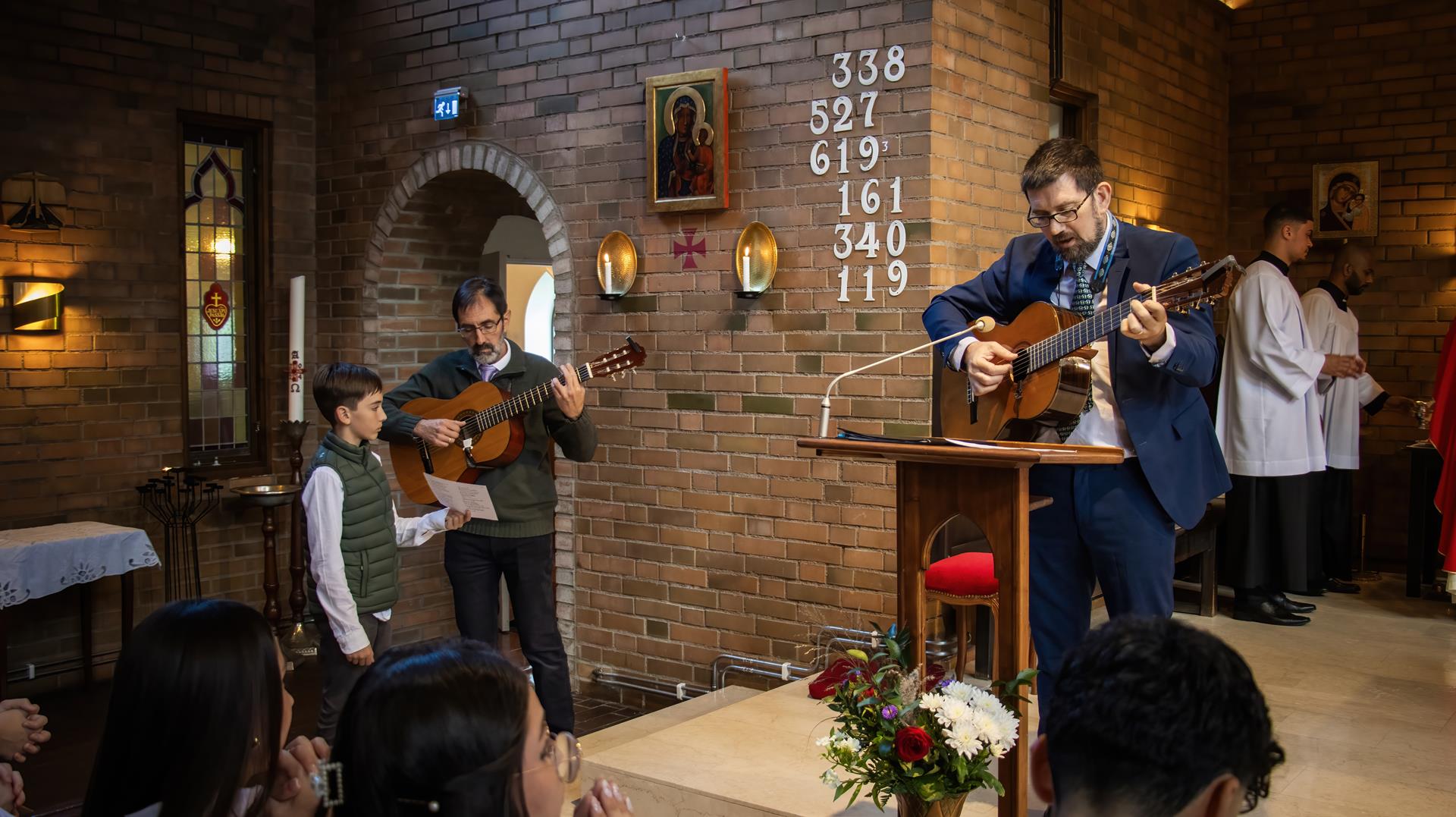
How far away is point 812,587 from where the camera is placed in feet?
17.0

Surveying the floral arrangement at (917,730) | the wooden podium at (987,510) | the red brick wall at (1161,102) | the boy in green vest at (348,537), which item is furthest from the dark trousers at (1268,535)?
→ the boy in green vest at (348,537)

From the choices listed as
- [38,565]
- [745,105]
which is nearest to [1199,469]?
[745,105]

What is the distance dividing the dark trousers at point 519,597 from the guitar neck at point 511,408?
1.25 ft

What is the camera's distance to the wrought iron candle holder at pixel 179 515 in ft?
21.6

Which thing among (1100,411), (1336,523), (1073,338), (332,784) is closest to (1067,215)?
(1073,338)

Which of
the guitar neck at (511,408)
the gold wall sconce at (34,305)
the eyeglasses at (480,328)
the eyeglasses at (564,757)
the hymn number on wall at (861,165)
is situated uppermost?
the hymn number on wall at (861,165)

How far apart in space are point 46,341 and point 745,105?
3766 mm

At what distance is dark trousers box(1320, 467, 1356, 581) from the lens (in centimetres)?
684

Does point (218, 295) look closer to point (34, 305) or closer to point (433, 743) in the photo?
point (34, 305)

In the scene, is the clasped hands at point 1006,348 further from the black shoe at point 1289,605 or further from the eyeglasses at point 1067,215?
the black shoe at point 1289,605

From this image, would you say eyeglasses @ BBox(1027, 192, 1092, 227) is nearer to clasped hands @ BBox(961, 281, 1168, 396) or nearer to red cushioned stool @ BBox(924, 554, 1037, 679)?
clasped hands @ BBox(961, 281, 1168, 396)

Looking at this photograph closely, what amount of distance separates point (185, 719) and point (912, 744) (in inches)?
59.0

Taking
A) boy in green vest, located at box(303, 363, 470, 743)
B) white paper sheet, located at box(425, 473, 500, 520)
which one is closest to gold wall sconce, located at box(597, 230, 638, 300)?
white paper sheet, located at box(425, 473, 500, 520)

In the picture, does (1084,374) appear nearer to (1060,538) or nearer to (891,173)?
(1060,538)
